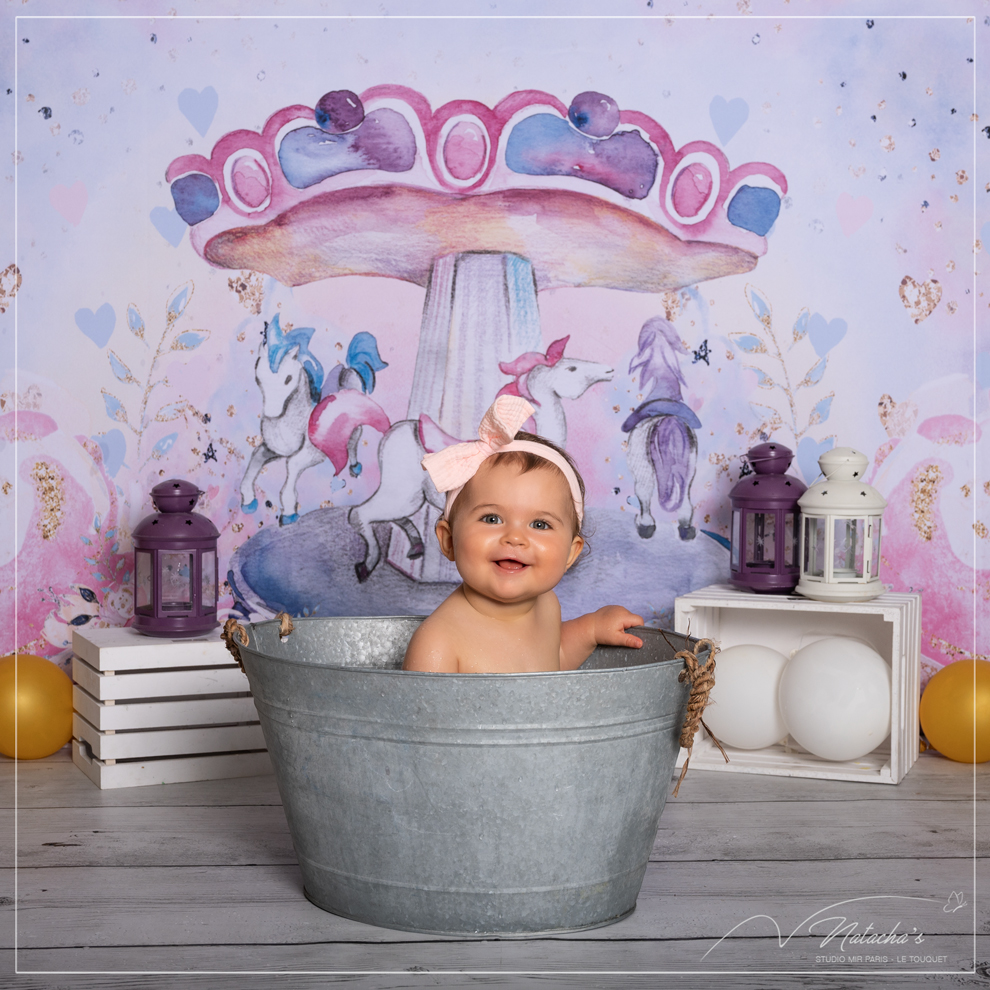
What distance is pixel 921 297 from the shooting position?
8.82ft

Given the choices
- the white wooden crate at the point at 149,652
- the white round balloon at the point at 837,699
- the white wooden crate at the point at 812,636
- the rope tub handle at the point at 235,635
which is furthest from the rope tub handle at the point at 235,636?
the white round balloon at the point at 837,699

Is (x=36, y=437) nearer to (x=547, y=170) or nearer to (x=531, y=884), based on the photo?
(x=547, y=170)

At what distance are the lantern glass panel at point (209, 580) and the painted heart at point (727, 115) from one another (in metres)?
1.60

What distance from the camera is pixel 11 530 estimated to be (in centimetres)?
272

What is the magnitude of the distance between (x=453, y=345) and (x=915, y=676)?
1327 mm

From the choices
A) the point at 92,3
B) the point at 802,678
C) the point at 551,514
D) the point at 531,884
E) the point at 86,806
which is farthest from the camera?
the point at 92,3

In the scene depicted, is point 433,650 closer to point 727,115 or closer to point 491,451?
point 491,451

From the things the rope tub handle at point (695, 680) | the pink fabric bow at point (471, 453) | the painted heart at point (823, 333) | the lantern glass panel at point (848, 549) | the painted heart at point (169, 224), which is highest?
the painted heart at point (169, 224)

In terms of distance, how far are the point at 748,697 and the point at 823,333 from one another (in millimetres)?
939

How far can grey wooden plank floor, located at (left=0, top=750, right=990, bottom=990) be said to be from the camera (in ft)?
4.52

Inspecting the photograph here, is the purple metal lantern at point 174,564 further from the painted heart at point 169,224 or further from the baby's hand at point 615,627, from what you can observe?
the baby's hand at point 615,627

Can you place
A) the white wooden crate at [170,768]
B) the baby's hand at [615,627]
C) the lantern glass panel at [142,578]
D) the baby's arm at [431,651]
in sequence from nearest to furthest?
the baby's arm at [431,651], the baby's hand at [615,627], the white wooden crate at [170,768], the lantern glass panel at [142,578]

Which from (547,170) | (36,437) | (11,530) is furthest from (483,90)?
(11,530)

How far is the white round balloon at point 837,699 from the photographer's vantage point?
229cm
